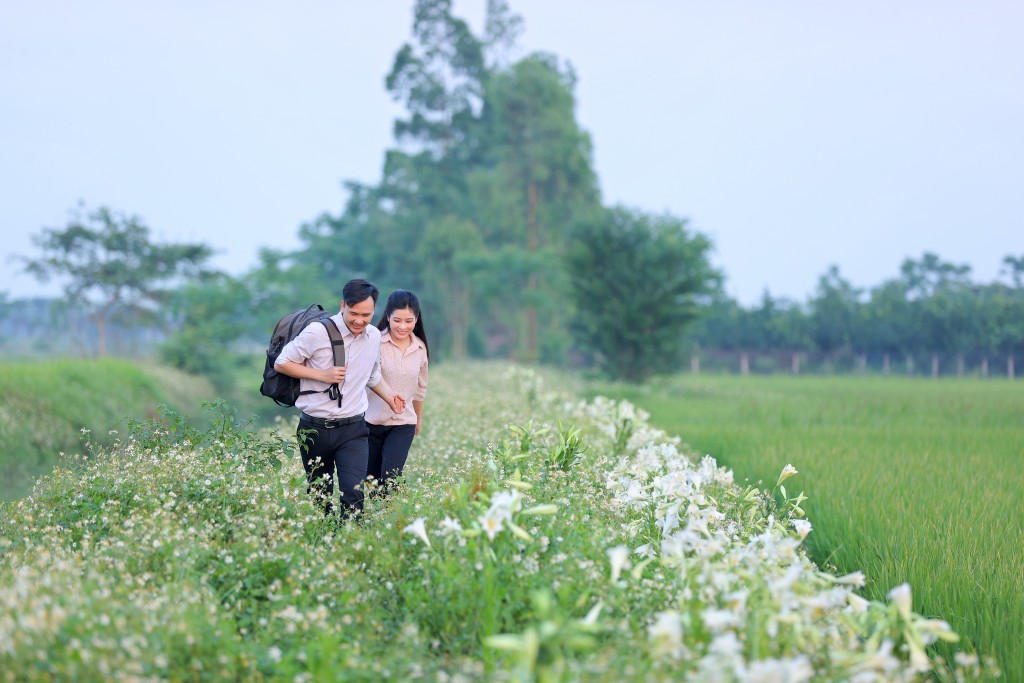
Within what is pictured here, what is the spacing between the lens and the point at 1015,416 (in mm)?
15180

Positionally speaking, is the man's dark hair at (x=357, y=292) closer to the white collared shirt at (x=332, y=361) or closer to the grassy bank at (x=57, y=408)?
the white collared shirt at (x=332, y=361)

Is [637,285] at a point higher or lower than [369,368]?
higher

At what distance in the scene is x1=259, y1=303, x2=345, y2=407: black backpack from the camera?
221 inches

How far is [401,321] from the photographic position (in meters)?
6.18

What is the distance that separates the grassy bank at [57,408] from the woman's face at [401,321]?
417cm

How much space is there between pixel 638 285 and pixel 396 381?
23.2 m

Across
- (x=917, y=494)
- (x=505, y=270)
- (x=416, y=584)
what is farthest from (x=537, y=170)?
(x=416, y=584)

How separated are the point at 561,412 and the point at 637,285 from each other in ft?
56.3

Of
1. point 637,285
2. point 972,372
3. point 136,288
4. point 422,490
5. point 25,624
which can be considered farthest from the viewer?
point 972,372

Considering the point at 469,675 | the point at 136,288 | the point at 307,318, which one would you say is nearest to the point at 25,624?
the point at 469,675

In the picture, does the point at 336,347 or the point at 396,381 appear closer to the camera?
the point at 336,347

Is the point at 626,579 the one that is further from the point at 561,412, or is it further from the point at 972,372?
the point at 972,372

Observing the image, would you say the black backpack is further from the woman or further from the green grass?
the green grass

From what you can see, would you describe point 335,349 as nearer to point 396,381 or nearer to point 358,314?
point 358,314
